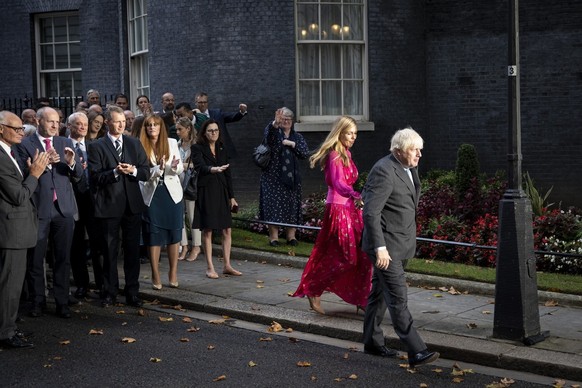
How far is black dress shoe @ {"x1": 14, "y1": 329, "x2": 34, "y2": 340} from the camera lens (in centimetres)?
861

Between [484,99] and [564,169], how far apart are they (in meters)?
1.88

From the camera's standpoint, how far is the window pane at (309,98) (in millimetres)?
16812

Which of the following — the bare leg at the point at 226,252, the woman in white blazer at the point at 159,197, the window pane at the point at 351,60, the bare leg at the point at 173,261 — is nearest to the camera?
the woman in white blazer at the point at 159,197

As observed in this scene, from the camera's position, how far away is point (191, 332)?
357 inches

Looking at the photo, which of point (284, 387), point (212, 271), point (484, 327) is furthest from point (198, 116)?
point (284, 387)

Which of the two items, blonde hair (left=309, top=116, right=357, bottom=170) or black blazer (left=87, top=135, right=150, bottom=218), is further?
black blazer (left=87, top=135, right=150, bottom=218)

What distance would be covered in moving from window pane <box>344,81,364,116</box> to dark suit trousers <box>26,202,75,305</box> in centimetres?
798

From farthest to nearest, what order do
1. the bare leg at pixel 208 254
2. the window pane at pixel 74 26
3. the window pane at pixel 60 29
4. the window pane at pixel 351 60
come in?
the window pane at pixel 60 29 < the window pane at pixel 74 26 < the window pane at pixel 351 60 < the bare leg at pixel 208 254

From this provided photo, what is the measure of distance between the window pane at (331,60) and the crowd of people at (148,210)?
4905 millimetres

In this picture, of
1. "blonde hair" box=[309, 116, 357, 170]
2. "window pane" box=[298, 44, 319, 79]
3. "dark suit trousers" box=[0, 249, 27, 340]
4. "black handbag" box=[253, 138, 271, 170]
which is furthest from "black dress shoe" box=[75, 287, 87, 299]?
"window pane" box=[298, 44, 319, 79]

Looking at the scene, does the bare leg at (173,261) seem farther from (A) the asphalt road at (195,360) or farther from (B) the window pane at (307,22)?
(B) the window pane at (307,22)

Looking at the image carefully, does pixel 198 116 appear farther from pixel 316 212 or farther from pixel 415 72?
pixel 415 72

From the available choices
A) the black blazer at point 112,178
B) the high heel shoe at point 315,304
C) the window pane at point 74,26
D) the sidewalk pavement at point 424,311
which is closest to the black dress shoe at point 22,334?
the black blazer at point 112,178

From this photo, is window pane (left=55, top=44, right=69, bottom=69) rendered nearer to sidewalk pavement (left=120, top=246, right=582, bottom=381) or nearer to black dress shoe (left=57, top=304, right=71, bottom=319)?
sidewalk pavement (left=120, top=246, right=582, bottom=381)
